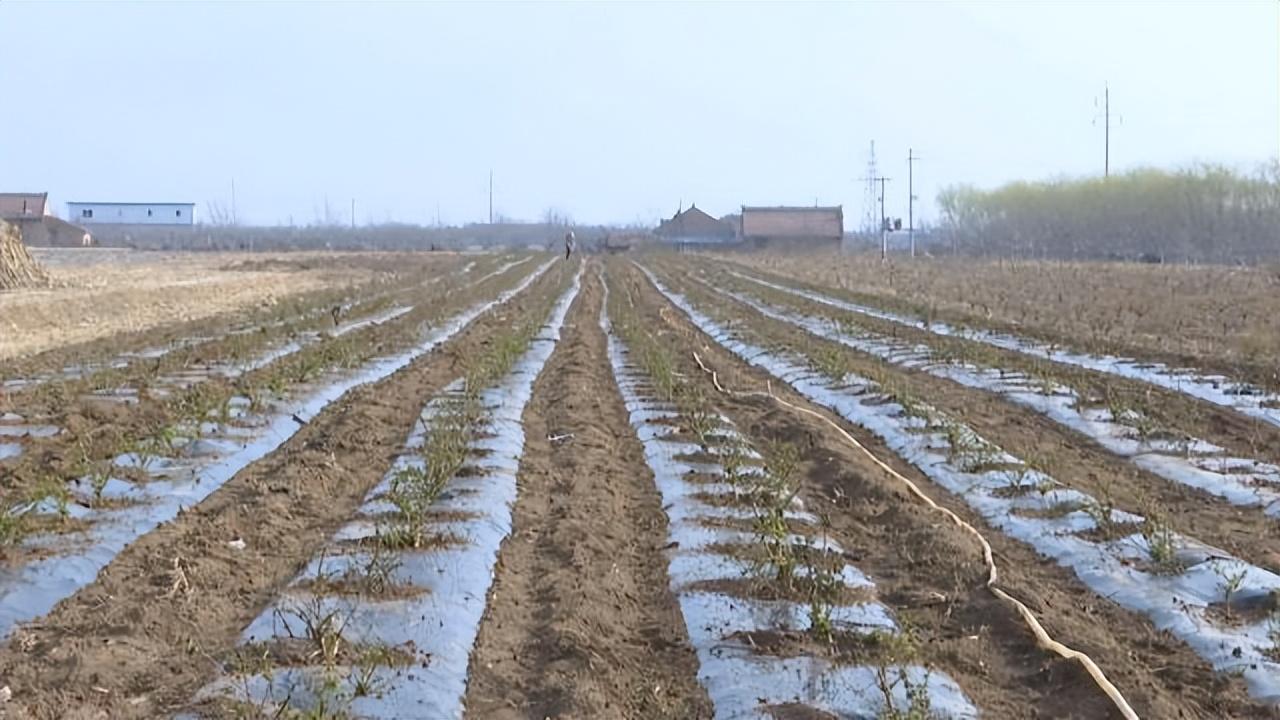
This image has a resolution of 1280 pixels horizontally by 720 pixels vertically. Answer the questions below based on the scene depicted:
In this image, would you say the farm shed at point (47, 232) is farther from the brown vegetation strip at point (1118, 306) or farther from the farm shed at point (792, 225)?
the brown vegetation strip at point (1118, 306)

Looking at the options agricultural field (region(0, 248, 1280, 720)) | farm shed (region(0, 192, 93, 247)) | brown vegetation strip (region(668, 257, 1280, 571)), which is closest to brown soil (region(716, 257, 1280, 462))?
agricultural field (region(0, 248, 1280, 720))

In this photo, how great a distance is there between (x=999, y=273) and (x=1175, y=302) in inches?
611

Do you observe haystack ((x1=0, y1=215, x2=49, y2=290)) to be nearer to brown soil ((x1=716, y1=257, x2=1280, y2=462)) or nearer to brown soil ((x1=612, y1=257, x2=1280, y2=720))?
brown soil ((x1=716, y1=257, x2=1280, y2=462))

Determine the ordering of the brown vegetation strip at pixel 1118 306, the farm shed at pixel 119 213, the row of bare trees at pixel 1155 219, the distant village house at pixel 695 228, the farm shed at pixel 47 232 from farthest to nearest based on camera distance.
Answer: the farm shed at pixel 119 213
the distant village house at pixel 695 228
the farm shed at pixel 47 232
the row of bare trees at pixel 1155 219
the brown vegetation strip at pixel 1118 306

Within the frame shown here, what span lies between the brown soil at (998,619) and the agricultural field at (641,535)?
2 centimetres

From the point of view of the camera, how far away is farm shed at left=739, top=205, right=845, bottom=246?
249ft

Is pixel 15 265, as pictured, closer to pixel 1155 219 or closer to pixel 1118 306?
pixel 1118 306

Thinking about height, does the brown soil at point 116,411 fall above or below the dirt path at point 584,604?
above

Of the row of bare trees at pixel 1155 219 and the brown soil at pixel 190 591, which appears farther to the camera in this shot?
the row of bare trees at pixel 1155 219

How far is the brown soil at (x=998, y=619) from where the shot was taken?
4188 mm

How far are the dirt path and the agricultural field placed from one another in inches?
0.8

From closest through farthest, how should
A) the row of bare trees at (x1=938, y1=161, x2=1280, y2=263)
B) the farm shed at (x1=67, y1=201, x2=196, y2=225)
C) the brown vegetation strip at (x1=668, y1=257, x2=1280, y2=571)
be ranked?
1. the brown vegetation strip at (x1=668, y1=257, x2=1280, y2=571)
2. the row of bare trees at (x1=938, y1=161, x2=1280, y2=263)
3. the farm shed at (x1=67, y1=201, x2=196, y2=225)

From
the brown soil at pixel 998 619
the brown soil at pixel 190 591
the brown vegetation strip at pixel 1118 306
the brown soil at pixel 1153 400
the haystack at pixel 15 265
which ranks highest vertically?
the haystack at pixel 15 265

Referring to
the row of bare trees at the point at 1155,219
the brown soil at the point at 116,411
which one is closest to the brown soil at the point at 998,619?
the brown soil at the point at 116,411
